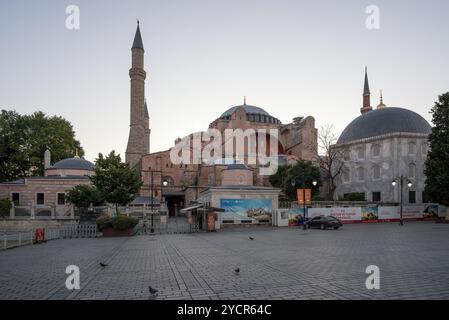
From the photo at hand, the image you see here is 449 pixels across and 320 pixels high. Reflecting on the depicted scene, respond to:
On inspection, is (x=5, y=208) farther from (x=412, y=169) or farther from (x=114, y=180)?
(x=412, y=169)

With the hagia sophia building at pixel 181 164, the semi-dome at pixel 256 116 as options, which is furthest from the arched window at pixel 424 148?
the semi-dome at pixel 256 116

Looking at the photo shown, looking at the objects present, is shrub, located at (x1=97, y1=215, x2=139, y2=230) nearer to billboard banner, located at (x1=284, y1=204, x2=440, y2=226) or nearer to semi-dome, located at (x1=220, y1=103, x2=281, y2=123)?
billboard banner, located at (x1=284, y1=204, x2=440, y2=226)

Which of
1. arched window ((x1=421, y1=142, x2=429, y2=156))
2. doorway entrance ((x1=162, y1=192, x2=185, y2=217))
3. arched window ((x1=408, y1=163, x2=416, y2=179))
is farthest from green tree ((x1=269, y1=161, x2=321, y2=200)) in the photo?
doorway entrance ((x1=162, y1=192, x2=185, y2=217))

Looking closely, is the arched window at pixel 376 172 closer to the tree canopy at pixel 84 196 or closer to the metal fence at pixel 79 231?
the tree canopy at pixel 84 196

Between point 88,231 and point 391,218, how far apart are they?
29956mm

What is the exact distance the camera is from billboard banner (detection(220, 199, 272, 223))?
2969 cm

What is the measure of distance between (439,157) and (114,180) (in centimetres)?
3263

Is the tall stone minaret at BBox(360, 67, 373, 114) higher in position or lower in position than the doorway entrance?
higher

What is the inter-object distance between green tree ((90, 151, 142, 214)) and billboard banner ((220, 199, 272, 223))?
335 inches

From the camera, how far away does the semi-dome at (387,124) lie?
4603 cm
